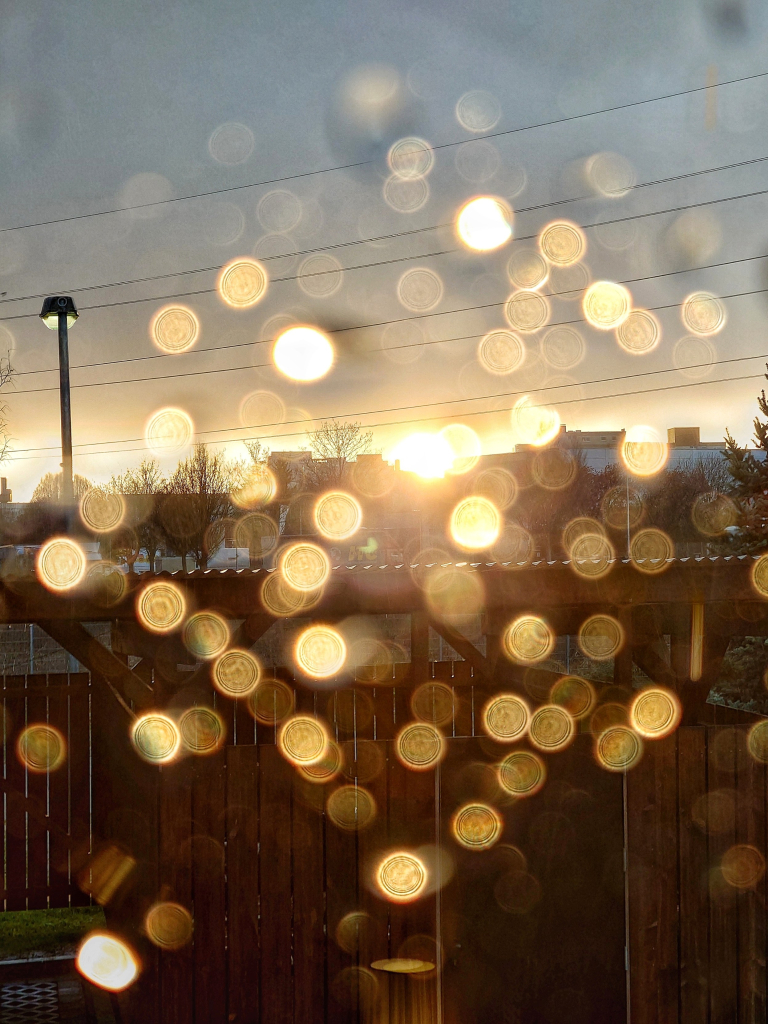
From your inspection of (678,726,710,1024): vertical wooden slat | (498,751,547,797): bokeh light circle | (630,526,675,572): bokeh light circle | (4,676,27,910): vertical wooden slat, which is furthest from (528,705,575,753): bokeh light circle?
(630,526,675,572): bokeh light circle

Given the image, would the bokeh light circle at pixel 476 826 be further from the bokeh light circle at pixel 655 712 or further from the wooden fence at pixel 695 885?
the bokeh light circle at pixel 655 712

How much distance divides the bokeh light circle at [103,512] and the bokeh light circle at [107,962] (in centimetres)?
4496

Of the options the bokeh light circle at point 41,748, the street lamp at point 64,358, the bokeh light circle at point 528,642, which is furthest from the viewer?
the street lamp at point 64,358

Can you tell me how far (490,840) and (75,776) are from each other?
13.5 ft

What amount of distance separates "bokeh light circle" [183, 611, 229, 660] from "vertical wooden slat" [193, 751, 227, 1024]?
1.28m

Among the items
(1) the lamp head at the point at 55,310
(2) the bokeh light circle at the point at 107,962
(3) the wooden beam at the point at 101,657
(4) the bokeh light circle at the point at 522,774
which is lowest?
(2) the bokeh light circle at the point at 107,962

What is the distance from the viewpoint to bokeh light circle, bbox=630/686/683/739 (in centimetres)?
533

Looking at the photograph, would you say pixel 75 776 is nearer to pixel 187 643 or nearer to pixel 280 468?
pixel 187 643

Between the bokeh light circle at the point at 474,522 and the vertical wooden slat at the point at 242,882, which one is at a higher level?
the bokeh light circle at the point at 474,522

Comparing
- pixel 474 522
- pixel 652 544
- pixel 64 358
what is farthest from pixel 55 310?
pixel 474 522

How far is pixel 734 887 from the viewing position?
17.3 ft

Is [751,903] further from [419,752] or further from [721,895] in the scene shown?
[419,752]

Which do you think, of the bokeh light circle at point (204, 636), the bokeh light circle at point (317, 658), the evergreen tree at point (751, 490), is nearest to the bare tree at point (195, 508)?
the evergreen tree at point (751, 490)

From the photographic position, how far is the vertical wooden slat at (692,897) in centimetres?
519
